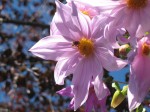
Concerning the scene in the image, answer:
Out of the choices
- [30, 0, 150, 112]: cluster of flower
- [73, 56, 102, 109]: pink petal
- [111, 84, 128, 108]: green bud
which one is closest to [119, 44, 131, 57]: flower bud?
[30, 0, 150, 112]: cluster of flower

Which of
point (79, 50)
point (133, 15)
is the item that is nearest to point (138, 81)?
point (133, 15)

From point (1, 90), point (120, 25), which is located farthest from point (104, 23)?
point (1, 90)

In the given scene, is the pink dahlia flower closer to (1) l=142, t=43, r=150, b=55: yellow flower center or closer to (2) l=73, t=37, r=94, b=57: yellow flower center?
(1) l=142, t=43, r=150, b=55: yellow flower center

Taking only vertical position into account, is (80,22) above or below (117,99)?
above

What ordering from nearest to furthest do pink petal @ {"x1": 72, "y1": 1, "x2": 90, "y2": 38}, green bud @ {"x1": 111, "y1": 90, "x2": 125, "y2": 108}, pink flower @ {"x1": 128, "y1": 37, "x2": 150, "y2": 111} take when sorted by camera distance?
pink flower @ {"x1": 128, "y1": 37, "x2": 150, "y2": 111}
pink petal @ {"x1": 72, "y1": 1, "x2": 90, "y2": 38}
green bud @ {"x1": 111, "y1": 90, "x2": 125, "y2": 108}

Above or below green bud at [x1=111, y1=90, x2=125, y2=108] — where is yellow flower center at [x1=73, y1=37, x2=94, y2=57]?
above

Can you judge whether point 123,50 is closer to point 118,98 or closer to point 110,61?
point 110,61

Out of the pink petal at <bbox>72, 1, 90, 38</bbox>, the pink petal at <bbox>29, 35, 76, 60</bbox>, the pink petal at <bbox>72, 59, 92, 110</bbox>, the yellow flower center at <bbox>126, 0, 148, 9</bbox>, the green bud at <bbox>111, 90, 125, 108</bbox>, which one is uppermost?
the yellow flower center at <bbox>126, 0, 148, 9</bbox>
